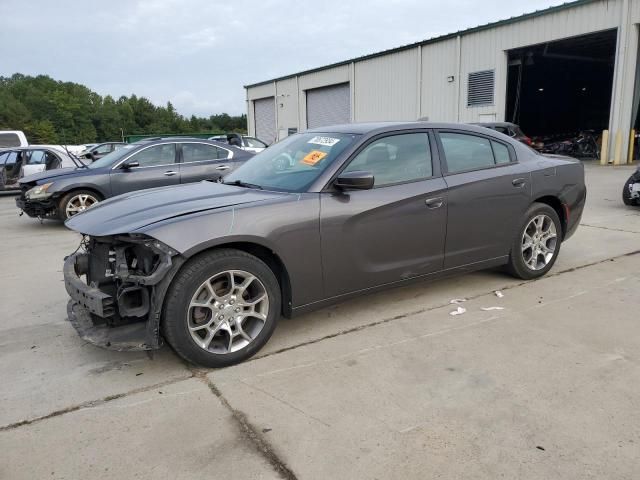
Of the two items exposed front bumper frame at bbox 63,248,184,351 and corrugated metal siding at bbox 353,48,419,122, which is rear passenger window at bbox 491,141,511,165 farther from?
corrugated metal siding at bbox 353,48,419,122

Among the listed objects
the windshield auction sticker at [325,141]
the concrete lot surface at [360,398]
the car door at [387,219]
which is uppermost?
the windshield auction sticker at [325,141]

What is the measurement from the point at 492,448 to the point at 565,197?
11.2 feet

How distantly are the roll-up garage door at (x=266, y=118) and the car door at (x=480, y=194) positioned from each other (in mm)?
32870

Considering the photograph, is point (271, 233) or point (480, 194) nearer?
point (271, 233)

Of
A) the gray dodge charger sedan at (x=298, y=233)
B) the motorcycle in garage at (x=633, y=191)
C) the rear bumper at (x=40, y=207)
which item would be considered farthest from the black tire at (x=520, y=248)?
the rear bumper at (x=40, y=207)

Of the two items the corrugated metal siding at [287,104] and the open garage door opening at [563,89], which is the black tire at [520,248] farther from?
the corrugated metal siding at [287,104]

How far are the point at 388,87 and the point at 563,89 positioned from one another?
15.5 m

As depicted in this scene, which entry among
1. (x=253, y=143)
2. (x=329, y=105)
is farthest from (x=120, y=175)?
(x=329, y=105)

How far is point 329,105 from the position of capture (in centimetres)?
3102

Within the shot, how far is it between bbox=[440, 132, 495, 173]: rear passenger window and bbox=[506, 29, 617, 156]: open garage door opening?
60.5ft

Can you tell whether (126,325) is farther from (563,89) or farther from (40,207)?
(563,89)

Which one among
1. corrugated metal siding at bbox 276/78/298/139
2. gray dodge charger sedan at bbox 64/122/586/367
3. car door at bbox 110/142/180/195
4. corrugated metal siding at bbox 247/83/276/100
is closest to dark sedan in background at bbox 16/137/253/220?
car door at bbox 110/142/180/195

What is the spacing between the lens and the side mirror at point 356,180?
355cm

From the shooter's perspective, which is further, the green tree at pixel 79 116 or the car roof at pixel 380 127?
the green tree at pixel 79 116
